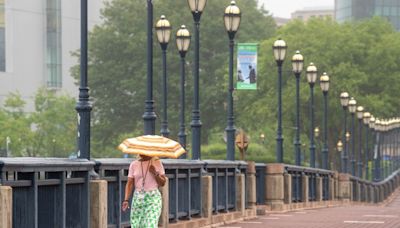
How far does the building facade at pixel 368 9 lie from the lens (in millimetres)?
186375

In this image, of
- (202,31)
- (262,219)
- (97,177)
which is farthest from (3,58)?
(97,177)

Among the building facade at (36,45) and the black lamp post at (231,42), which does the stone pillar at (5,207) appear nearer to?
the black lamp post at (231,42)

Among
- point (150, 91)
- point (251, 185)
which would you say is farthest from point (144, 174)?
point (251, 185)

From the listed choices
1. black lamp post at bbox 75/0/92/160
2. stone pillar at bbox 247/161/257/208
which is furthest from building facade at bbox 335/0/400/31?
black lamp post at bbox 75/0/92/160

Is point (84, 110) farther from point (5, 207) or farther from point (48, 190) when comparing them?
point (5, 207)

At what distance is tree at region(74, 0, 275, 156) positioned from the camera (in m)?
95.2

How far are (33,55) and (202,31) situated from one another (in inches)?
1294

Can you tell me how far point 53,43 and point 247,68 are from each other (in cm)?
8044

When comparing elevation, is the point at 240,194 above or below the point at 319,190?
above

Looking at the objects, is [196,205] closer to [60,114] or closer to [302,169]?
[302,169]

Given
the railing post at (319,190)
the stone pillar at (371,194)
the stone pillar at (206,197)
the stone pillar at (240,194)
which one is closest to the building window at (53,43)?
the stone pillar at (371,194)

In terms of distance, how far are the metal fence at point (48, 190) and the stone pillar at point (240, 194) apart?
41.2ft

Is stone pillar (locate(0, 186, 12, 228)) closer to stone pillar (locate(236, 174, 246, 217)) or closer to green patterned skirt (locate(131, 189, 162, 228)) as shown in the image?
green patterned skirt (locate(131, 189, 162, 228))

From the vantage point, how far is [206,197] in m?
27.9
